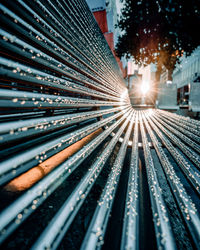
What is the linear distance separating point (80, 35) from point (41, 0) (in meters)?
0.56

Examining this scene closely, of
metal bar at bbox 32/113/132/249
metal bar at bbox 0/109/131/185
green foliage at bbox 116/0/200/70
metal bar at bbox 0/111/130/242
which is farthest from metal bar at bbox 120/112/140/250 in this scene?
green foliage at bbox 116/0/200/70

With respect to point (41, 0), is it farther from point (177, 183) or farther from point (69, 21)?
point (177, 183)

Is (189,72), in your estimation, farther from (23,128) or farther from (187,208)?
(23,128)

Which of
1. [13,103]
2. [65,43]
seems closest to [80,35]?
[65,43]

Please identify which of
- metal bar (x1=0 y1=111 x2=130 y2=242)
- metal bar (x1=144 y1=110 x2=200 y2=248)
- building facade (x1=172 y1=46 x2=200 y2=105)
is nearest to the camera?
metal bar (x1=0 y1=111 x2=130 y2=242)

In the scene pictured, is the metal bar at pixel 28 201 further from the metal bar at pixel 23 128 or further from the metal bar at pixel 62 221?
the metal bar at pixel 23 128

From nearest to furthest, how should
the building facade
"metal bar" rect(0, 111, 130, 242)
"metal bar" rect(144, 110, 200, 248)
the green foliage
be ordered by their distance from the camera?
"metal bar" rect(0, 111, 130, 242) < "metal bar" rect(144, 110, 200, 248) < the green foliage < the building facade

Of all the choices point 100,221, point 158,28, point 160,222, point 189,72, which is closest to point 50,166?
point 100,221

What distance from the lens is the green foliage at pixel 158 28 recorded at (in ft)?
14.8

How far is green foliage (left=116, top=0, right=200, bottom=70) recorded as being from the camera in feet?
14.8

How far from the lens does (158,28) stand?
5398mm

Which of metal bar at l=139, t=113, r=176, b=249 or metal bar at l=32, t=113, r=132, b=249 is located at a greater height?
metal bar at l=32, t=113, r=132, b=249

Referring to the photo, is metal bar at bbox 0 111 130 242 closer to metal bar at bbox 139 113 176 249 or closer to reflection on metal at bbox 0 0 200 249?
reflection on metal at bbox 0 0 200 249

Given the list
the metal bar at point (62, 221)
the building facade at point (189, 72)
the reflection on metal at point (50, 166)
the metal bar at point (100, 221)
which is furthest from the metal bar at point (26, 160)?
the building facade at point (189, 72)
